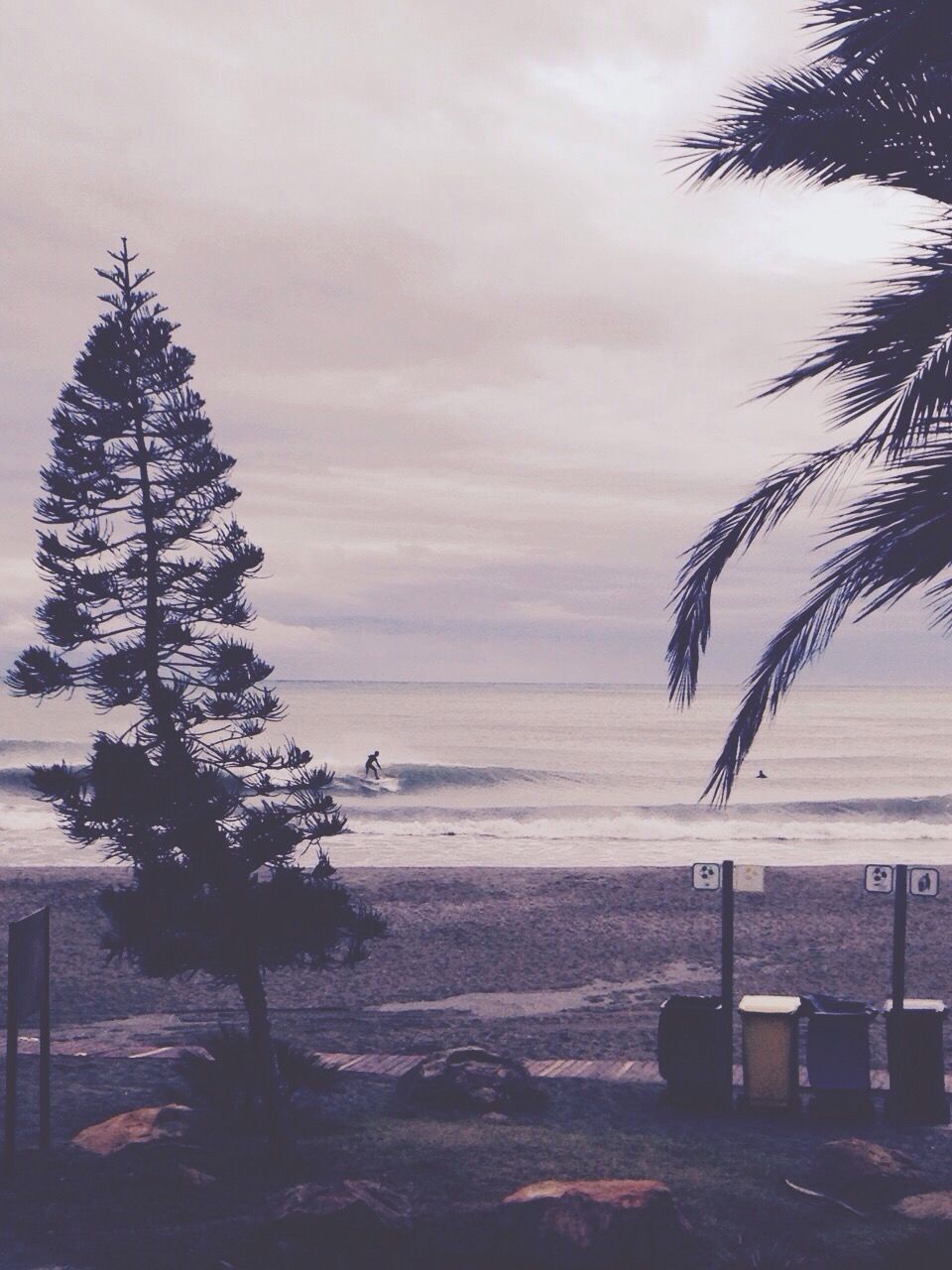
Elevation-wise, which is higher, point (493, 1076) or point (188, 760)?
point (188, 760)

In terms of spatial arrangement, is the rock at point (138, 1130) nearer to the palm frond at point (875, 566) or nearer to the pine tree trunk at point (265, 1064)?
the pine tree trunk at point (265, 1064)

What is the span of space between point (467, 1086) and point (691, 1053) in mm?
1690

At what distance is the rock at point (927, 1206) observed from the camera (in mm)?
6938

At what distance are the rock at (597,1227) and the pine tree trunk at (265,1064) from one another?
1.93m

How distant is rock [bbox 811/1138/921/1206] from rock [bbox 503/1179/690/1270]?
61.0 inches

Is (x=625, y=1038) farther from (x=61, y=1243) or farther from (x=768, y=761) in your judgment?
(x=768, y=761)

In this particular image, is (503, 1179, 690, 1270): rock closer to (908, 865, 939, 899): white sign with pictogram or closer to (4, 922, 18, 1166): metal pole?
(4, 922, 18, 1166): metal pole

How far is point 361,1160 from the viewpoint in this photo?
25.5 ft

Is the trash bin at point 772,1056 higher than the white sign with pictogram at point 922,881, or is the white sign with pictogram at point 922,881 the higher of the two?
the white sign with pictogram at point 922,881

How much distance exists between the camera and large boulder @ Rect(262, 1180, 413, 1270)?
19.9 feet

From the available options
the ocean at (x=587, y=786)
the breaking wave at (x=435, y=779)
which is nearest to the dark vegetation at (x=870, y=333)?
the ocean at (x=587, y=786)

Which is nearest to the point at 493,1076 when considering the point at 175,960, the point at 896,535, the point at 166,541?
the point at 175,960

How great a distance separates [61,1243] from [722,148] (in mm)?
6571

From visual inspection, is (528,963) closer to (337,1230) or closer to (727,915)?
(727,915)
